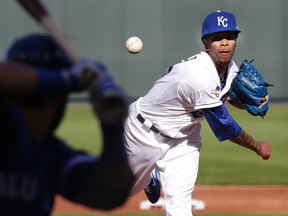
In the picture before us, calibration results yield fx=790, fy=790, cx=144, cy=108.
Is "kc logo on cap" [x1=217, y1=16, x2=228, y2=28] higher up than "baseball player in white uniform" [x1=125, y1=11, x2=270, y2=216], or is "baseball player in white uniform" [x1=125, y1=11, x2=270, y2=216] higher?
"kc logo on cap" [x1=217, y1=16, x2=228, y2=28]

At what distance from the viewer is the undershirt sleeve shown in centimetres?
620

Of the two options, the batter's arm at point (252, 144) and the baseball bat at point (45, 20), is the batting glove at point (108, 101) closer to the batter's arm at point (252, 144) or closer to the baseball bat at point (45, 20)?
the baseball bat at point (45, 20)

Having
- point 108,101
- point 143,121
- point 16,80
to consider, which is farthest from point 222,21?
point 16,80

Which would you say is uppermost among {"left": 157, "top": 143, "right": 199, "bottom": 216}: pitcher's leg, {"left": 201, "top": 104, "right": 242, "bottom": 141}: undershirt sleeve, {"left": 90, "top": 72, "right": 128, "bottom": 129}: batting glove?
{"left": 90, "top": 72, "right": 128, "bottom": 129}: batting glove

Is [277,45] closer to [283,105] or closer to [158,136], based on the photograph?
[283,105]

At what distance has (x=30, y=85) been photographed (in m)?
2.07

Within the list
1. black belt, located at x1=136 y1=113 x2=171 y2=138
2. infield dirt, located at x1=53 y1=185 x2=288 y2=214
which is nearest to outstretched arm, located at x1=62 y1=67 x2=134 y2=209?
black belt, located at x1=136 y1=113 x2=171 y2=138

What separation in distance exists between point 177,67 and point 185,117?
419 millimetres

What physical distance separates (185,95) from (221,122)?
393 millimetres

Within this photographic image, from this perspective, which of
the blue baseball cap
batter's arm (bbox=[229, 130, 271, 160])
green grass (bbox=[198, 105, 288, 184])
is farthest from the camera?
green grass (bbox=[198, 105, 288, 184])

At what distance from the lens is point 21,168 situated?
2.43 metres

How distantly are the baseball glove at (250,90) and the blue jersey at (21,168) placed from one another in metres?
4.33

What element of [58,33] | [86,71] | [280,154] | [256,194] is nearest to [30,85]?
[86,71]

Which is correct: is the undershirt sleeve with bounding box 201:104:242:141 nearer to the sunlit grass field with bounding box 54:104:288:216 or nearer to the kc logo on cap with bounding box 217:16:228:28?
the kc logo on cap with bounding box 217:16:228:28
